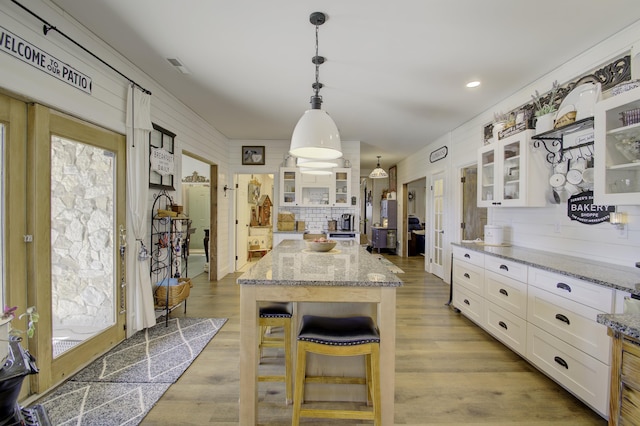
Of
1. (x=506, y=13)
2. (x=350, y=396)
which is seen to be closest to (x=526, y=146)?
(x=506, y=13)

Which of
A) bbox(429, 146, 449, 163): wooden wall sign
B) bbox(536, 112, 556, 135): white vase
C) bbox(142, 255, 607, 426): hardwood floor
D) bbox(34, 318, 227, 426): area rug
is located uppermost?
bbox(429, 146, 449, 163): wooden wall sign

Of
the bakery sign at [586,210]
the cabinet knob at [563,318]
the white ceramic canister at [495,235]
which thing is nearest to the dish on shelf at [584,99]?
the bakery sign at [586,210]

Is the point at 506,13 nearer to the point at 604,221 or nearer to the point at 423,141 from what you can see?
the point at 604,221

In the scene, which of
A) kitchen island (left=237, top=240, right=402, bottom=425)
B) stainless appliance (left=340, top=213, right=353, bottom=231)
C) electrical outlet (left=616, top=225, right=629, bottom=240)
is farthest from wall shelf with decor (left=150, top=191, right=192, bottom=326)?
electrical outlet (left=616, top=225, right=629, bottom=240)

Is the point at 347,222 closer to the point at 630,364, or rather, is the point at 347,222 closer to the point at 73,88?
the point at 73,88

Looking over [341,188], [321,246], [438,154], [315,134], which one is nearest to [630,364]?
[315,134]

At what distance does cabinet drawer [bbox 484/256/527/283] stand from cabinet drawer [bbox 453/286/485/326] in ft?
1.40

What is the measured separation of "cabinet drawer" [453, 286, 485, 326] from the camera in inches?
122

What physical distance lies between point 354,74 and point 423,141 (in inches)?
134

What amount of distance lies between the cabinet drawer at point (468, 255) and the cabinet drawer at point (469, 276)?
51 mm

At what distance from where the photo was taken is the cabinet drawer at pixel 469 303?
311cm

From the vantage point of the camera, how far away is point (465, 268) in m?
3.46

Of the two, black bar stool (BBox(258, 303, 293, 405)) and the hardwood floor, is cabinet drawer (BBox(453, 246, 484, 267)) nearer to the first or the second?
the hardwood floor

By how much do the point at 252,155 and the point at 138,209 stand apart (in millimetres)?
3298
